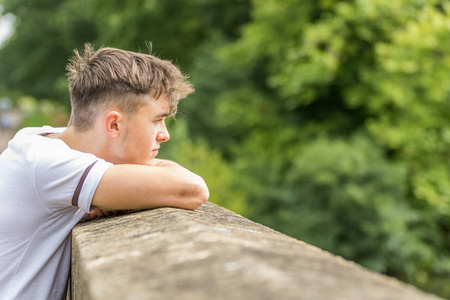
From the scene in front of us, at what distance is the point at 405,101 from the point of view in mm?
14031

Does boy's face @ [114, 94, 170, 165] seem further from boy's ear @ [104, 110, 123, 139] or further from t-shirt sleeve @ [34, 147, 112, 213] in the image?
t-shirt sleeve @ [34, 147, 112, 213]

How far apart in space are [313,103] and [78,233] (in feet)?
49.3

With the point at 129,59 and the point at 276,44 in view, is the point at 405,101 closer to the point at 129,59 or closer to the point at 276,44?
the point at 276,44

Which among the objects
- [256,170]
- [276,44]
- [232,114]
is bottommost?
[256,170]

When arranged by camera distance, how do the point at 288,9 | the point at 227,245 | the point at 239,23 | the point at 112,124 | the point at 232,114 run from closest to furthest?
the point at 227,245 → the point at 112,124 → the point at 288,9 → the point at 232,114 → the point at 239,23

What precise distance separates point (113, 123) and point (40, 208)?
473mm

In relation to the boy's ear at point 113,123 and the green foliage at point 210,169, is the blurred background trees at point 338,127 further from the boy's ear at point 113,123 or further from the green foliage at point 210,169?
the boy's ear at point 113,123

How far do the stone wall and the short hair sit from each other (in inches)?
38.6

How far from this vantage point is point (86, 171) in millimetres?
A: 2059

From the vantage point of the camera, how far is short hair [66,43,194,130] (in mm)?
2393

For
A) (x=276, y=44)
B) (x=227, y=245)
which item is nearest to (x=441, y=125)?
(x=276, y=44)

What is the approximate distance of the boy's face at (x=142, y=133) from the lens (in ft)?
7.96

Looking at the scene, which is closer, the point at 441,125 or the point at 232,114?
the point at 441,125

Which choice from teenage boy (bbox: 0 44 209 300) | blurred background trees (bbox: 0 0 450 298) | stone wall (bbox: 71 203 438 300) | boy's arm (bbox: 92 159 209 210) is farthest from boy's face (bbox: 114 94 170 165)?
blurred background trees (bbox: 0 0 450 298)
